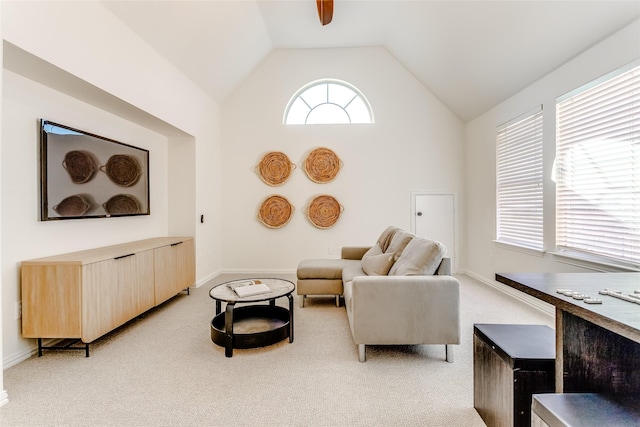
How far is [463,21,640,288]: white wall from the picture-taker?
259cm

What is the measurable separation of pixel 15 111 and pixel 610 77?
15.5 ft

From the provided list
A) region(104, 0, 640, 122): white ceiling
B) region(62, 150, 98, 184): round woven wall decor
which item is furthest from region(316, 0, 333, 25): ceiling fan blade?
region(62, 150, 98, 184): round woven wall decor

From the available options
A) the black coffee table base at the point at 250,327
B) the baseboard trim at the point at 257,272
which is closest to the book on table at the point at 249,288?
the black coffee table base at the point at 250,327

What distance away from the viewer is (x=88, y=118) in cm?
301

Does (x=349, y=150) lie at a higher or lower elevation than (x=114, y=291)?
higher

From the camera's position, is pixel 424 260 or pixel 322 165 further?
pixel 322 165

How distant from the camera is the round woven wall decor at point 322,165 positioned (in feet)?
17.3

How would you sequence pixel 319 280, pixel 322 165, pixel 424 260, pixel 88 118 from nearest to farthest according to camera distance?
pixel 424 260 < pixel 88 118 < pixel 319 280 < pixel 322 165

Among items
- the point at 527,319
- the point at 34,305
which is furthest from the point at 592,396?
the point at 34,305

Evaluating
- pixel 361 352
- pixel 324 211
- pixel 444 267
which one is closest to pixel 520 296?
pixel 444 267

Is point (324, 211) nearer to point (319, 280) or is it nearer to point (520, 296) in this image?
point (319, 280)

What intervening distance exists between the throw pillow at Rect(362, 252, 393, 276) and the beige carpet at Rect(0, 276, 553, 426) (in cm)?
60

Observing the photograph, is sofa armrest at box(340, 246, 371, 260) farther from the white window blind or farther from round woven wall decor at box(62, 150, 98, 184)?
round woven wall decor at box(62, 150, 98, 184)

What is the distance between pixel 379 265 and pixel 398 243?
30 cm
